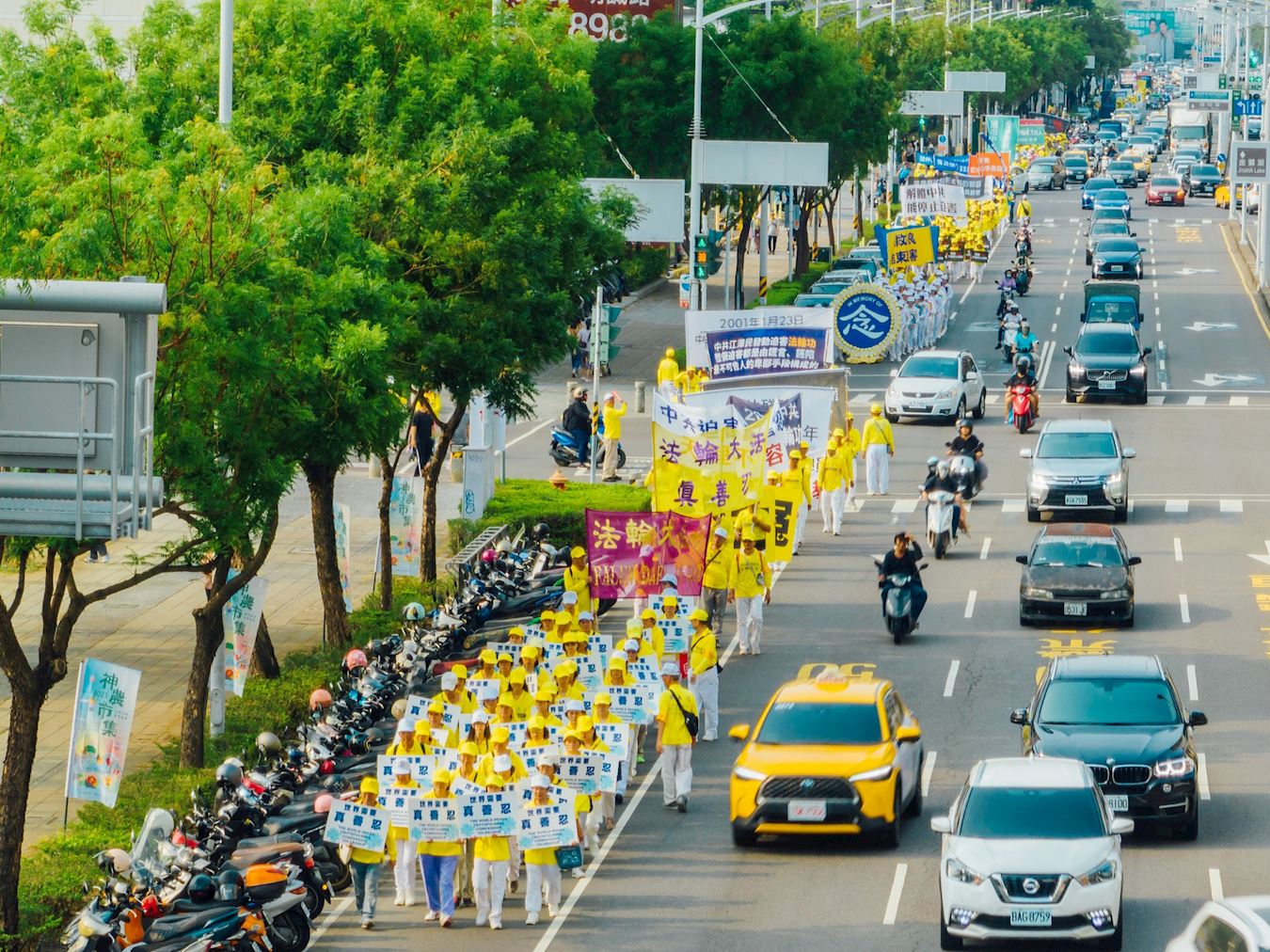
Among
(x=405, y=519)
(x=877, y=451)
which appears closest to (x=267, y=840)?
(x=405, y=519)

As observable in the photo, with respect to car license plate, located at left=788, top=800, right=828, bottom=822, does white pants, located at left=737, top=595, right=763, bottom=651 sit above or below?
above

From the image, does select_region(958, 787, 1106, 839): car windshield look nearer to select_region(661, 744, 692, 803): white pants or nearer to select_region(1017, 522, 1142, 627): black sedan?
select_region(661, 744, 692, 803): white pants

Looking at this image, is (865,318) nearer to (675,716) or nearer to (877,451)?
(877,451)

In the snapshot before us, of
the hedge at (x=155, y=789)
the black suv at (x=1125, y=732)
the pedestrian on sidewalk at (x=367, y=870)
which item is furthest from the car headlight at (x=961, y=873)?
the hedge at (x=155, y=789)

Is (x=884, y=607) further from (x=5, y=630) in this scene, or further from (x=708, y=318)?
(x=5, y=630)

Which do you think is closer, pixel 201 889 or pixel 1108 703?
pixel 201 889

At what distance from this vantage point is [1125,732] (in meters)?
→ 21.5

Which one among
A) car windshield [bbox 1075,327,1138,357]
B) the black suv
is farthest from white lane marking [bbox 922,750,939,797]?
car windshield [bbox 1075,327,1138,357]

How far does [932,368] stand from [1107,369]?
15.5 ft

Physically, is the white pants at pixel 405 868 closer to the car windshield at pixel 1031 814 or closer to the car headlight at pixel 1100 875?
the car windshield at pixel 1031 814

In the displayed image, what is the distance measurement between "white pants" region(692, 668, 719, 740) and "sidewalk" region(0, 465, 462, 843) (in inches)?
236

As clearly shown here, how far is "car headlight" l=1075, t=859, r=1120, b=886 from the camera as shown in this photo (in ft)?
58.1

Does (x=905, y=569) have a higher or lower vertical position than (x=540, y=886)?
higher

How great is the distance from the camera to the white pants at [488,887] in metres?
19.2
